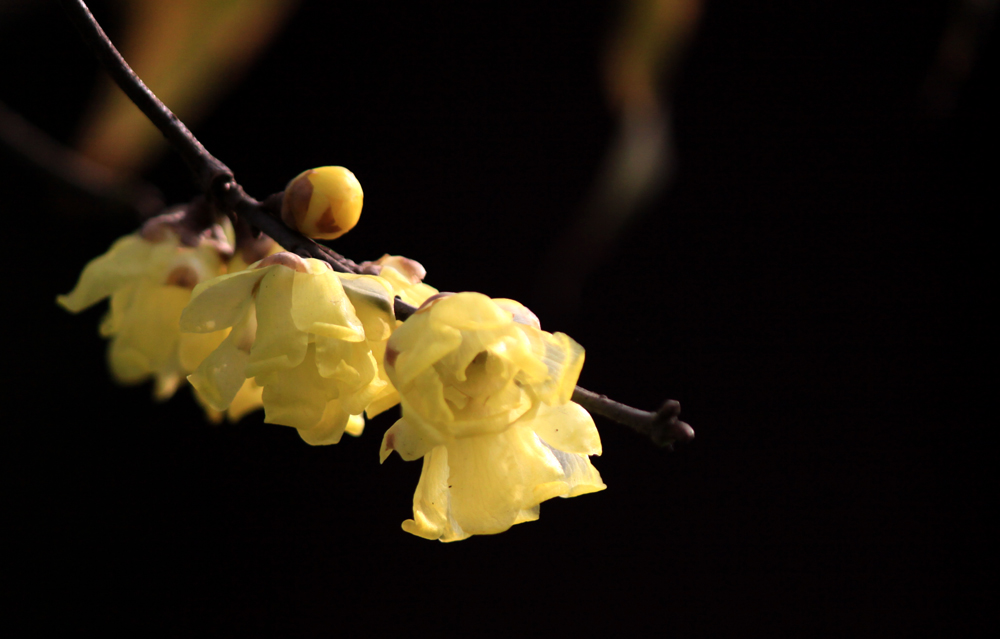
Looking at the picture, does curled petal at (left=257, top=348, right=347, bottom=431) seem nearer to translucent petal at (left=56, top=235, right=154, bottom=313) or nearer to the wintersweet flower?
the wintersweet flower

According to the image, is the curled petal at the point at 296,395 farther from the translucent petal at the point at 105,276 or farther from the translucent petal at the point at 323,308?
the translucent petal at the point at 105,276

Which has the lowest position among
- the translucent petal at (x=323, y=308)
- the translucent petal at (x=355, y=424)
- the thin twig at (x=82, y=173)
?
the thin twig at (x=82, y=173)

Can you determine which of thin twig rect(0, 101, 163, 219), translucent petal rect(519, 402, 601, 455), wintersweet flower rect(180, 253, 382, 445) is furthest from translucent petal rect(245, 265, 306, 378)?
thin twig rect(0, 101, 163, 219)

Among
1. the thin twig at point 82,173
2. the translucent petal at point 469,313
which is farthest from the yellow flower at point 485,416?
the thin twig at point 82,173

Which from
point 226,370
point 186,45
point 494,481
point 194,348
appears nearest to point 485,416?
point 494,481

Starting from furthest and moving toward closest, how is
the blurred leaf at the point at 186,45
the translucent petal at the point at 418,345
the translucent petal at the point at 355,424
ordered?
1. the blurred leaf at the point at 186,45
2. the translucent petal at the point at 355,424
3. the translucent petal at the point at 418,345

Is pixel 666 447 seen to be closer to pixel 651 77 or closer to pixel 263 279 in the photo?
pixel 263 279

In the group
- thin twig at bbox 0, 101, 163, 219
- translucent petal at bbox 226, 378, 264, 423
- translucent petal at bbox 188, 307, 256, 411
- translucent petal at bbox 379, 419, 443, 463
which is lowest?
thin twig at bbox 0, 101, 163, 219
